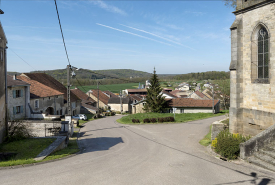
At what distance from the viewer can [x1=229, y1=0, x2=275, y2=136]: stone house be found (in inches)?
489

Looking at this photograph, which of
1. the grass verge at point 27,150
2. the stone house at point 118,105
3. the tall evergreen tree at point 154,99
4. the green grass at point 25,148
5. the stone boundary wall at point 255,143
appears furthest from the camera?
the stone house at point 118,105

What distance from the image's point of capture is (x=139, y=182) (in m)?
7.79

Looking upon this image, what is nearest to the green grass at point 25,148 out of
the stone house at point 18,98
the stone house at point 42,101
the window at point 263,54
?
the stone house at point 18,98

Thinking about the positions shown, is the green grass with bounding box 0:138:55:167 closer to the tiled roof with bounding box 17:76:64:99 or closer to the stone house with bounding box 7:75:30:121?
the stone house with bounding box 7:75:30:121

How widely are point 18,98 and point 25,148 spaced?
16.7 meters

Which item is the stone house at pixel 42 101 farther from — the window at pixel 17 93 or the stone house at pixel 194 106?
the stone house at pixel 194 106

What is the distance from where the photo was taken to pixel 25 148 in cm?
1294

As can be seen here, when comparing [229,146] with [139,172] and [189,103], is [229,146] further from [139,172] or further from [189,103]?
[189,103]

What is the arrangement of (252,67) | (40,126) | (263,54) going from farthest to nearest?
(40,126), (252,67), (263,54)

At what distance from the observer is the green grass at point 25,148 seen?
10492mm

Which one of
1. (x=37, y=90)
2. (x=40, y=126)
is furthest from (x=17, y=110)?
(x=40, y=126)

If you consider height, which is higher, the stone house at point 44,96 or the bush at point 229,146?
the stone house at point 44,96

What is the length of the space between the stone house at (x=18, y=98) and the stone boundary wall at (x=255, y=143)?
23.9m

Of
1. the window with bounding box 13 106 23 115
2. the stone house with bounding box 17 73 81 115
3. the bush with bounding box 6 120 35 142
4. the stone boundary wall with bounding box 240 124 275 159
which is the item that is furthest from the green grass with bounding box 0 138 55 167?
the stone house with bounding box 17 73 81 115
